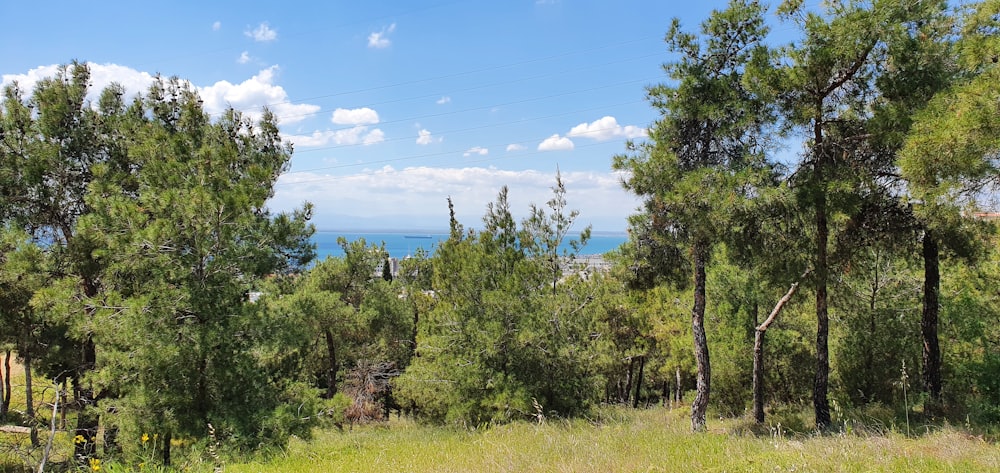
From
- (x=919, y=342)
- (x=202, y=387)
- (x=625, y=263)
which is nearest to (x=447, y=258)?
(x=625, y=263)

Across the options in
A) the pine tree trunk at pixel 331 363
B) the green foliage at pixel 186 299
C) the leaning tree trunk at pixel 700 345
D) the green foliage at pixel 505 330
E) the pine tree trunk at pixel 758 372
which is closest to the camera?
the green foliage at pixel 186 299

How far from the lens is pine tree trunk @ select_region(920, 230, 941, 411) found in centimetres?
959

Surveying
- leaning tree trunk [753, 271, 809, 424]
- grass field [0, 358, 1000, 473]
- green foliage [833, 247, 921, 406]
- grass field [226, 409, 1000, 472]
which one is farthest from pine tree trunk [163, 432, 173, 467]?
green foliage [833, 247, 921, 406]

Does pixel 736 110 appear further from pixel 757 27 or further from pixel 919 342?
pixel 919 342

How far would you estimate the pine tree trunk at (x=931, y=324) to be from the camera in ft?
31.5

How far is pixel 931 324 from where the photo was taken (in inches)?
380

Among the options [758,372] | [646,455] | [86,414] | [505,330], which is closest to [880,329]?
[758,372]

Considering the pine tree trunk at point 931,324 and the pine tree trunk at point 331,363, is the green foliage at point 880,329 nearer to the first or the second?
the pine tree trunk at point 931,324

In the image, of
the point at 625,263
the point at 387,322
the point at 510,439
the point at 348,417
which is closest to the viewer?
the point at 510,439

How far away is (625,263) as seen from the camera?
12227 mm

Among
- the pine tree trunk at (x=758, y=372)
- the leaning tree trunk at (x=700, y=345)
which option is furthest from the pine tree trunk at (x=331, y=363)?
the pine tree trunk at (x=758, y=372)

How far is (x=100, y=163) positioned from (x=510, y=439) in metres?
9.27

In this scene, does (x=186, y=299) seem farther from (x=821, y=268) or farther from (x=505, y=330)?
(x=821, y=268)

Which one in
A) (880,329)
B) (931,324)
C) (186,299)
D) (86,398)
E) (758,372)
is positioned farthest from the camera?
(880,329)
